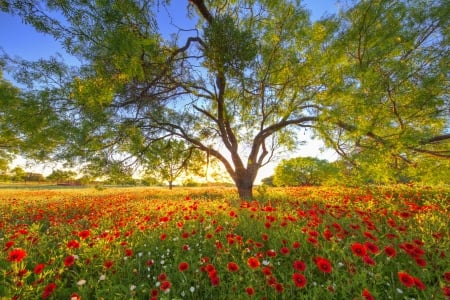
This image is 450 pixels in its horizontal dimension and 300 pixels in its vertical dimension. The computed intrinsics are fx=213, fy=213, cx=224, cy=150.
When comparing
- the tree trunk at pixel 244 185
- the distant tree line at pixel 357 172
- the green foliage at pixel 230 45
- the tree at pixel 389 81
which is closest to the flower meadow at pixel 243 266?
the distant tree line at pixel 357 172

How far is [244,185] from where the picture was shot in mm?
9727

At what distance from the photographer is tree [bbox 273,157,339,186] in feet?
Answer: 23.0

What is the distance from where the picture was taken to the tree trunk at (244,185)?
9.65m

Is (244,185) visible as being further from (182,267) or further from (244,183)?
(182,267)

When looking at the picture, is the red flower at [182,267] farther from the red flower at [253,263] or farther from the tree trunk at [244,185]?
the tree trunk at [244,185]

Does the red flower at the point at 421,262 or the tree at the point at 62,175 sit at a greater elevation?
the tree at the point at 62,175

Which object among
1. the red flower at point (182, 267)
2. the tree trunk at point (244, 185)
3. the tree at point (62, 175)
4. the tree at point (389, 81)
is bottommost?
the red flower at point (182, 267)

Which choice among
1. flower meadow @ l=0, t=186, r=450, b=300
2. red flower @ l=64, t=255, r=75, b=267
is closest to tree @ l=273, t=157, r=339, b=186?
flower meadow @ l=0, t=186, r=450, b=300

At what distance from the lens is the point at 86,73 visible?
5496 millimetres

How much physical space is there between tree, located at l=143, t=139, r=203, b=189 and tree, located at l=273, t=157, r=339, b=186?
4072 mm

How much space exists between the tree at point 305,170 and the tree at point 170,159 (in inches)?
160

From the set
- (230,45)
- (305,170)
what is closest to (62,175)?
(230,45)

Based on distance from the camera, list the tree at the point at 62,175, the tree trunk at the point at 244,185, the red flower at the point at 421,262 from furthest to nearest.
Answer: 1. the tree trunk at the point at 244,185
2. the tree at the point at 62,175
3. the red flower at the point at 421,262

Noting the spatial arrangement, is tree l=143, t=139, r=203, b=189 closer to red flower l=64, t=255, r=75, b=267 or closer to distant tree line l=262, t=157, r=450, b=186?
distant tree line l=262, t=157, r=450, b=186
